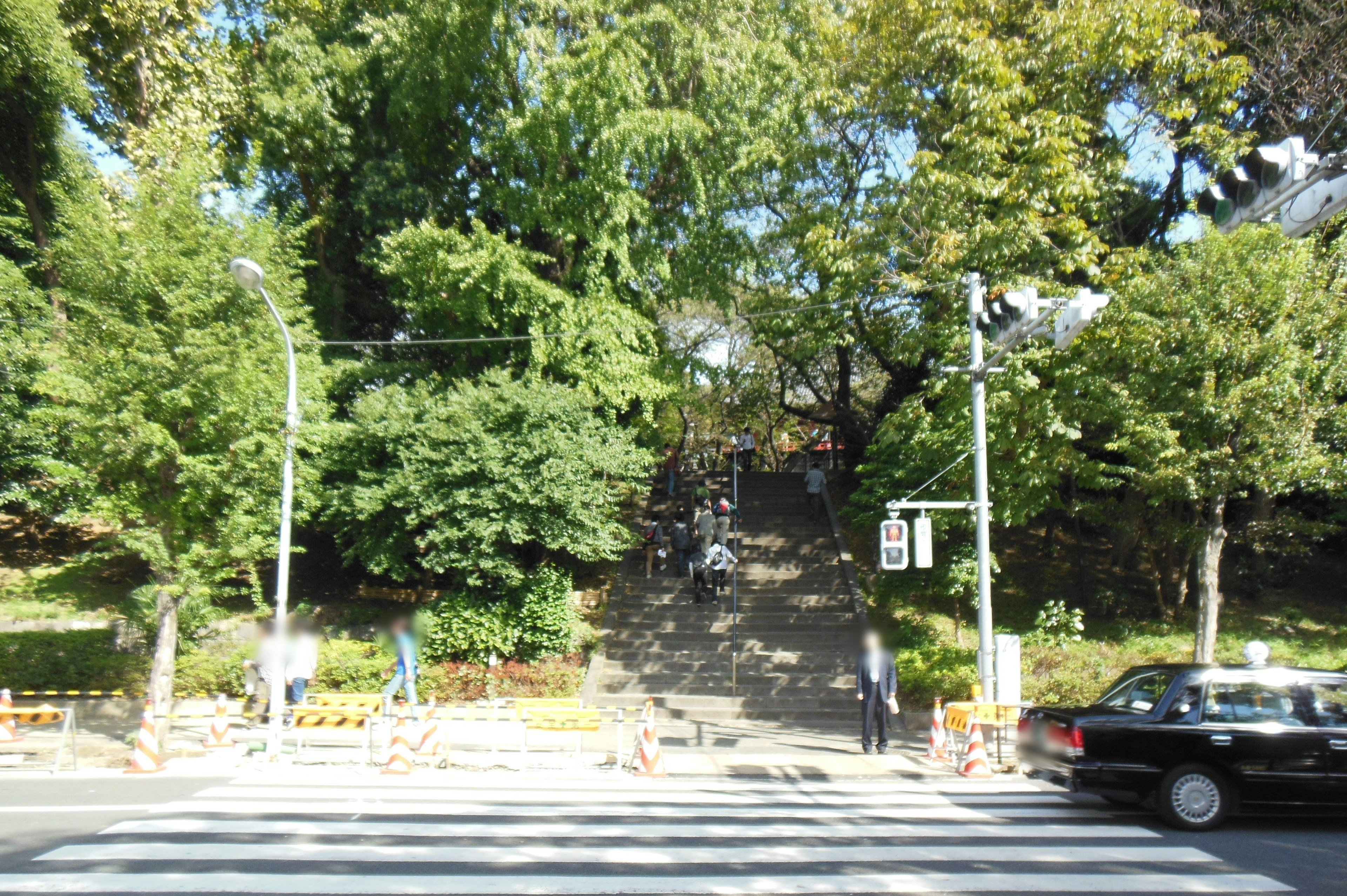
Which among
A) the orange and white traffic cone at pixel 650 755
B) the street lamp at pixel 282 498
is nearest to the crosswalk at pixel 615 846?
the orange and white traffic cone at pixel 650 755

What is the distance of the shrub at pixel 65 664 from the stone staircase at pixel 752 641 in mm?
8665

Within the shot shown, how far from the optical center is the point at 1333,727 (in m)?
8.55

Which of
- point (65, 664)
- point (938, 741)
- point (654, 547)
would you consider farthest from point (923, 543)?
point (65, 664)

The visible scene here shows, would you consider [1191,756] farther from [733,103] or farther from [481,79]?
[481,79]

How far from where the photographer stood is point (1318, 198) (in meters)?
5.63

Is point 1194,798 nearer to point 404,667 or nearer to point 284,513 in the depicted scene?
point 404,667

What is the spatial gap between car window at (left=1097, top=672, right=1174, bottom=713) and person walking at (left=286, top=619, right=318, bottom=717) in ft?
37.7

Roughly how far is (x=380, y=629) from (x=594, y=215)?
10.1 m

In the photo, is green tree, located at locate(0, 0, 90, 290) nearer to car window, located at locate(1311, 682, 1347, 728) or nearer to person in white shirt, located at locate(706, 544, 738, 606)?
person in white shirt, located at locate(706, 544, 738, 606)

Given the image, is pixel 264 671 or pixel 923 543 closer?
pixel 923 543

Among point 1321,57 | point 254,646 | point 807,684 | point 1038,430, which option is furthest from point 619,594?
point 1321,57

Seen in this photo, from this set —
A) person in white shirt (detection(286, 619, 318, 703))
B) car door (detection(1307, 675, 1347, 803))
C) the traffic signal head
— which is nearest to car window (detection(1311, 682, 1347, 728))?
car door (detection(1307, 675, 1347, 803))

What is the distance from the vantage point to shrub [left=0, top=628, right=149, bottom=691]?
15398 mm

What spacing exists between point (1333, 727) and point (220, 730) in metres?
13.8
